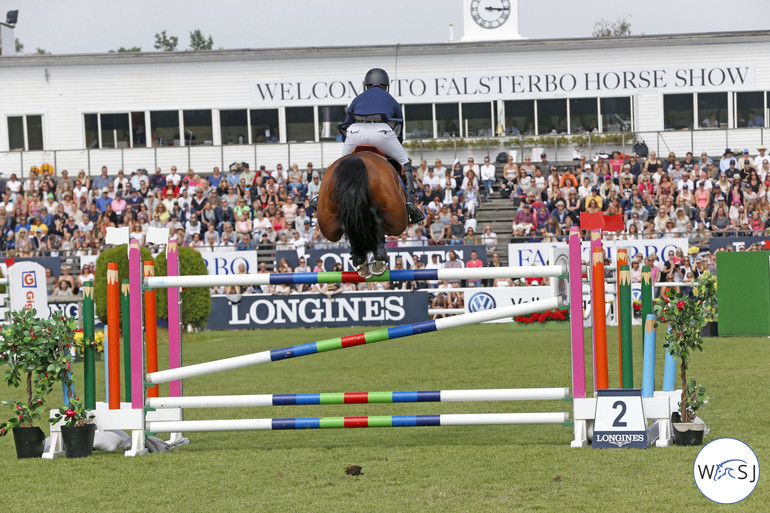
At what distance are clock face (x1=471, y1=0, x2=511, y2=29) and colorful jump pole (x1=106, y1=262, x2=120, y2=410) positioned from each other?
2797cm

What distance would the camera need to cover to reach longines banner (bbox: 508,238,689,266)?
21297mm

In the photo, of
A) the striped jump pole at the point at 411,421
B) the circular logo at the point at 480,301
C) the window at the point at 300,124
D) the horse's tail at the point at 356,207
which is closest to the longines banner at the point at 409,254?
the circular logo at the point at 480,301

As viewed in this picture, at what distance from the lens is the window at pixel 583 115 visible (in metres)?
32.3

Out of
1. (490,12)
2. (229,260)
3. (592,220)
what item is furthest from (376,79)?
(490,12)

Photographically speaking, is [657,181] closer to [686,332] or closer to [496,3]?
[496,3]

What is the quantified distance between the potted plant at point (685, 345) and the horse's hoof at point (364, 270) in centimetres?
205

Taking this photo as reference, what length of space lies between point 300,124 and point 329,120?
0.90m

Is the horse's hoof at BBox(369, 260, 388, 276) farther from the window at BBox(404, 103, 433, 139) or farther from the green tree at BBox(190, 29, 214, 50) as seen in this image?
the green tree at BBox(190, 29, 214, 50)

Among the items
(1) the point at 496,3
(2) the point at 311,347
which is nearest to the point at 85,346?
(2) the point at 311,347

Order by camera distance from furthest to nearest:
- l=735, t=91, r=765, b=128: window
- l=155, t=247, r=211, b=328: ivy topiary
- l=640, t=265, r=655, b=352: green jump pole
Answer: l=735, t=91, r=765, b=128: window, l=155, t=247, r=211, b=328: ivy topiary, l=640, t=265, r=655, b=352: green jump pole

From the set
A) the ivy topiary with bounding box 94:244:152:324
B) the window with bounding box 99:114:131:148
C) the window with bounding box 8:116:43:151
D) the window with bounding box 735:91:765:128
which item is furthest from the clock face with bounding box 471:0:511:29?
the ivy topiary with bounding box 94:244:152:324

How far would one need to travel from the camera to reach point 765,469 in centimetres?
625

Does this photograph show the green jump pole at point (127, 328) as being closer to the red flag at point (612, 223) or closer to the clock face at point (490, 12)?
the red flag at point (612, 223)

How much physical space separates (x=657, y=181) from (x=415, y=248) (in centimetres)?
656
